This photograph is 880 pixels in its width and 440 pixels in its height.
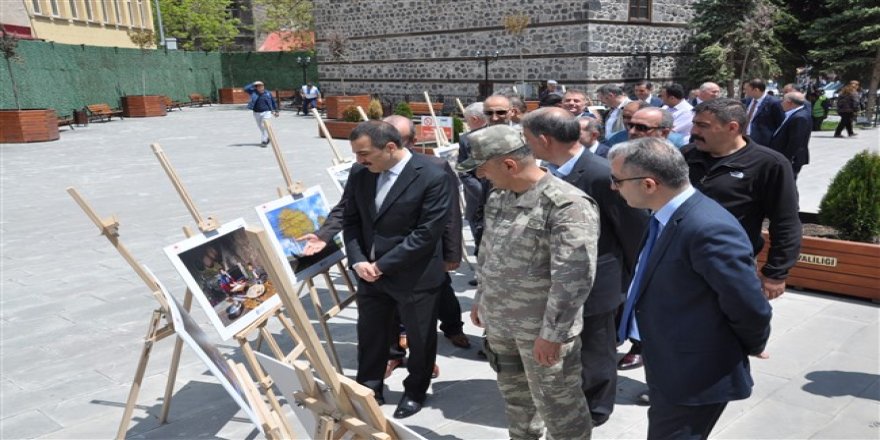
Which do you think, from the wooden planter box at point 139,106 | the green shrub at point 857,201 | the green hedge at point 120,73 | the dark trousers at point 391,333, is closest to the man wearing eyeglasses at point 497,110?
the dark trousers at point 391,333

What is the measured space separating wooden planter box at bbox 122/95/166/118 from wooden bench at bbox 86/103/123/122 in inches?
37.4

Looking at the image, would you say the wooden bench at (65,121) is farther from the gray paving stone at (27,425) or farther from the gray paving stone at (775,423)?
the gray paving stone at (775,423)

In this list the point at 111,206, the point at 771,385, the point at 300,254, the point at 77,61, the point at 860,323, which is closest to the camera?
the point at 771,385

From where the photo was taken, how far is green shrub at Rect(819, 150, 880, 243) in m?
6.16

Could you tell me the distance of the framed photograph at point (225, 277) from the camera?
3734mm

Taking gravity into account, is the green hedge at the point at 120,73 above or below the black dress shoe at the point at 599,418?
above

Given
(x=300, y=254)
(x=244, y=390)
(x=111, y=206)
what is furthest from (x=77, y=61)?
(x=244, y=390)

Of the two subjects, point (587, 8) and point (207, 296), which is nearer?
point (207, 296)

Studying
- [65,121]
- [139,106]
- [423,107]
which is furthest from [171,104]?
[423,107]

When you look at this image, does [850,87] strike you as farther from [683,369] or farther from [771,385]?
[683,369]

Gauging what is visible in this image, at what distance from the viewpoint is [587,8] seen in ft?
70.5

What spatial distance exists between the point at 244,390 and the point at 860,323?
522cm

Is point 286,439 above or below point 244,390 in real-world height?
below

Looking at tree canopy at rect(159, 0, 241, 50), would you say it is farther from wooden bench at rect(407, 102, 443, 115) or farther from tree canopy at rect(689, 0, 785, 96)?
tree canopy at rect(689, 0, 785, 96)
